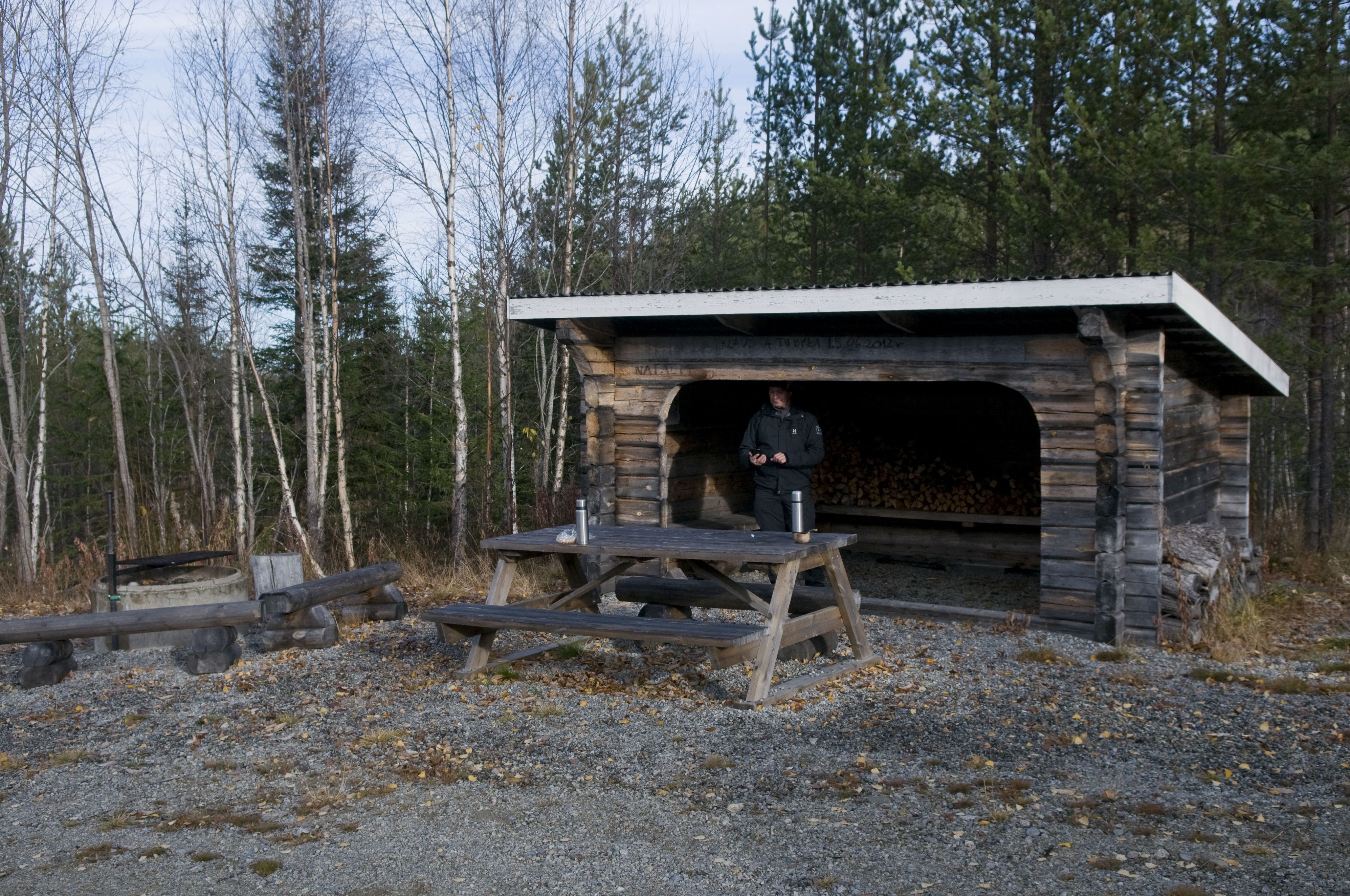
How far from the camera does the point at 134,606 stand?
7.65 meters

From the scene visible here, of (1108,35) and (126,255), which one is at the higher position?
(1108,35)

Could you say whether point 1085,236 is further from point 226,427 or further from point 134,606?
point 226,427

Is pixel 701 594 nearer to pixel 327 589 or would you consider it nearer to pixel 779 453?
pixel 779 453

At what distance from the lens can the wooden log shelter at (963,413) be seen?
7.26m

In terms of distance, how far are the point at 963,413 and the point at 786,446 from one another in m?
3.54

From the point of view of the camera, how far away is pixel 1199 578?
7.52 meters

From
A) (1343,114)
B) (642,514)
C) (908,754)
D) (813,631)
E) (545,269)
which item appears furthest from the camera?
(545,269)

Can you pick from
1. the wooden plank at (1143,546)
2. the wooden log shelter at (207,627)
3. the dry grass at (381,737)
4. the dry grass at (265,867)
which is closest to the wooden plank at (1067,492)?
the wooden plank at (1143,546)

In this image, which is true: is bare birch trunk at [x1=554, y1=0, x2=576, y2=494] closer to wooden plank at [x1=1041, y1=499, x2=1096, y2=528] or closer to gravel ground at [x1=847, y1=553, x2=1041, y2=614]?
gravel ground at [x1=847, y1=553, x2=1041, y2=614]

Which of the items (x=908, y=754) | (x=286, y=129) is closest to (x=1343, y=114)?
(x=908, y=754)

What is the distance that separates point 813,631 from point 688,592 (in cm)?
103

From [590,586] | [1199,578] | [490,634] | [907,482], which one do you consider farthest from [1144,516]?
[490,634]

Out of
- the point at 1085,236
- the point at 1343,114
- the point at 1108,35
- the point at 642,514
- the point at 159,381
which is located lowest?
the point at 642,514

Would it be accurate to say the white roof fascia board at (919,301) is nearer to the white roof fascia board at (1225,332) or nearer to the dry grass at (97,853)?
the white roof fascia board at (1225,332)
